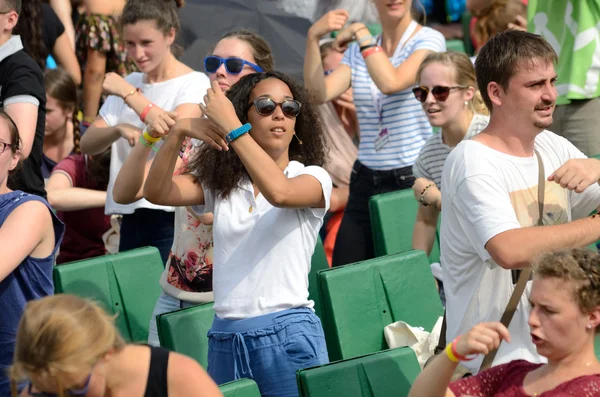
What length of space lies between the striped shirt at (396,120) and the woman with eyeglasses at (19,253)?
2103 mm

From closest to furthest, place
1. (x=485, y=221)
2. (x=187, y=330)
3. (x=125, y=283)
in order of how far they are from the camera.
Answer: (x=485, y=221)
(x=187, y=330)
(x=125, y=283)

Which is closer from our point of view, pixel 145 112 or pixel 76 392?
pixel 76 392

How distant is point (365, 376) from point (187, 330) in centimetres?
85

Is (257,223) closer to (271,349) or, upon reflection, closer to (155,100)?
(271,349)

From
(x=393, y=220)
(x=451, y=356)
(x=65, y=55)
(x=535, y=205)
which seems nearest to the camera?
(x=451, y=356)

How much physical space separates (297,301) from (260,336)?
0.17 m

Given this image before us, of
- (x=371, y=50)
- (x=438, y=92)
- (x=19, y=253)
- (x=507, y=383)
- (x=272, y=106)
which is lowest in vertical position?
(x=507, y=383)

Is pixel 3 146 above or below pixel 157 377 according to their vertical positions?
above

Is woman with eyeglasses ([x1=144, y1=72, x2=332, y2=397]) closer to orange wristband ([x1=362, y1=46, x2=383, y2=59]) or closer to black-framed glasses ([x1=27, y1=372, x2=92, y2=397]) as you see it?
black-framed glasses ([x1=27, y1=372, x2=92, y2=397])

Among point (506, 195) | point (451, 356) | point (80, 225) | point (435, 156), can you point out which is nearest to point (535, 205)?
point (506, 195)

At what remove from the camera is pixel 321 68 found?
5191mm

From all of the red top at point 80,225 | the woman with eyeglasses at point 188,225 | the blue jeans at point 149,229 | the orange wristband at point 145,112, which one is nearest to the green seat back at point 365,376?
the woman with eyeglasses at point 188,225

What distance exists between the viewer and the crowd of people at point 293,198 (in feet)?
8.36

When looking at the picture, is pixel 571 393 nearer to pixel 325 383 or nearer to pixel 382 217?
pixel 325 383
